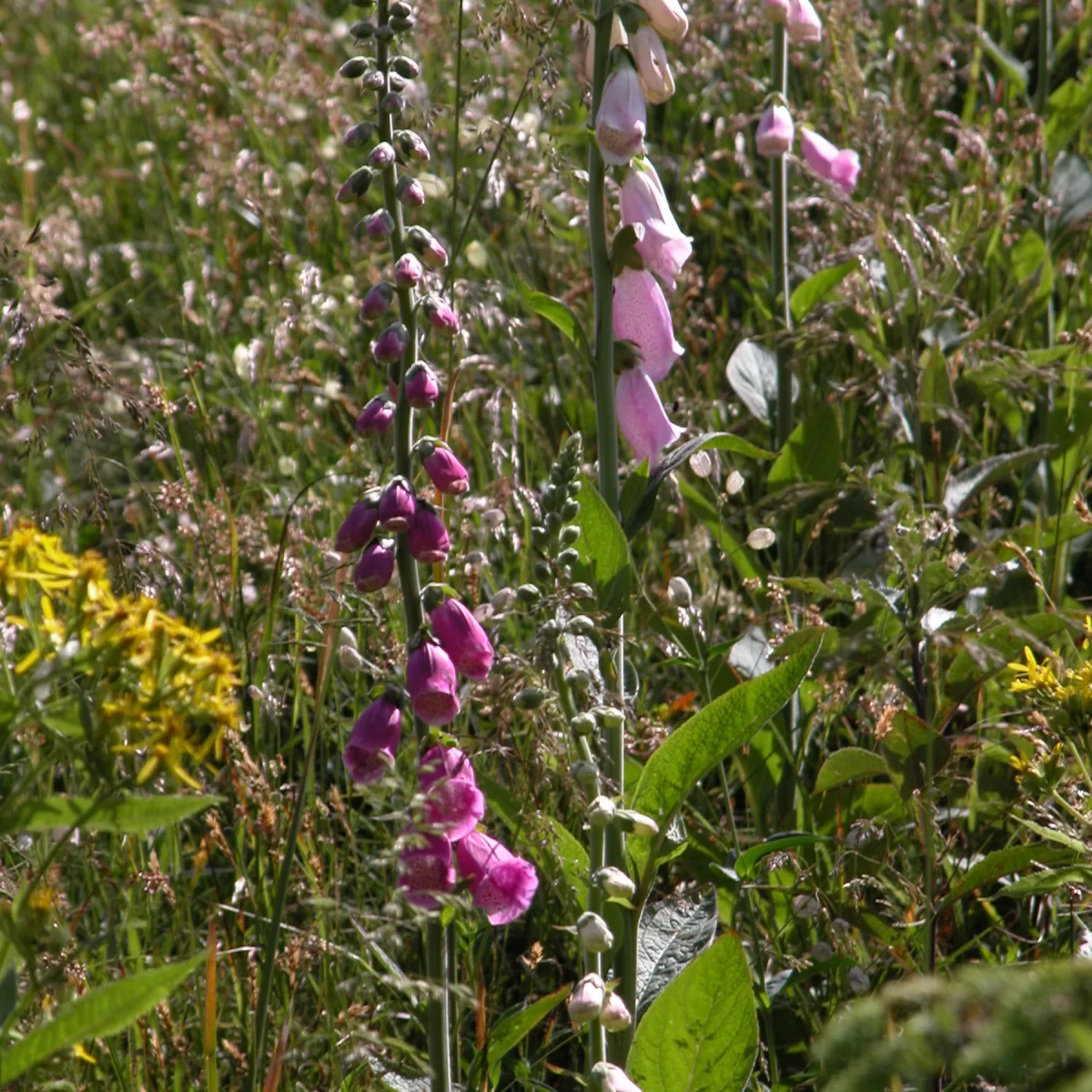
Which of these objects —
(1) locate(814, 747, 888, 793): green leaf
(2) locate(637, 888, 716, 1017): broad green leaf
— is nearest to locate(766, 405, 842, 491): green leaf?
(1) locate(814, 747, 888, 793): green leaf

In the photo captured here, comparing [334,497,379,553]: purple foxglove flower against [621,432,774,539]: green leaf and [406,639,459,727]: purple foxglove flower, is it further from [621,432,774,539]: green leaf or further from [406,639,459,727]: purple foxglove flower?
[621,432,774,539]: green leaf

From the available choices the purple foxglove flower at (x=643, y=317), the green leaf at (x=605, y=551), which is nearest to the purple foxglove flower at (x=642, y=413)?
the purple foxglove flower at (x=643, y=317)

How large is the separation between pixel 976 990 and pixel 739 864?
102cm

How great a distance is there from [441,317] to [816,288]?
4.72 feet

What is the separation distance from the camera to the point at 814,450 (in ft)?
8.11

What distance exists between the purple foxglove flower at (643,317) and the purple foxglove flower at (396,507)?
526 mm

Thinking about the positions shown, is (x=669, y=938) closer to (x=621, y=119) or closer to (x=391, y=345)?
(x=391, y=345)

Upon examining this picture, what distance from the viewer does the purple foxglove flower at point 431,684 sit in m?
1.40

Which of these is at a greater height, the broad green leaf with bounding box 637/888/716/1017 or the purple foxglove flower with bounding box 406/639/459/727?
the purple foxglove flower with bounding box 406/639/459/727

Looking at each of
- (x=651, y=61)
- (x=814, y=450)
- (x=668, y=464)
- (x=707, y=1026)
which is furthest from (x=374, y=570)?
(x=814, y=450)

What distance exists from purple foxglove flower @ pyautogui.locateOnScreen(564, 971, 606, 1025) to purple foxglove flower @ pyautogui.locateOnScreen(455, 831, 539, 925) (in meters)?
0.10

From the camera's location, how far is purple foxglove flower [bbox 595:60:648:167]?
65.8 inches

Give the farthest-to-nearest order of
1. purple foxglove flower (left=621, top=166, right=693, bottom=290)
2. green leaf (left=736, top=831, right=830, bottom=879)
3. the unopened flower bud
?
purple foxglove flower (left=621, top=166, right=693, bottom=290) < green leaf (left=736, top=831, right=830, bottom=879) < the unopened flower bud

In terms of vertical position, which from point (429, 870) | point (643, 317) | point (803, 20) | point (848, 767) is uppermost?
point (803, 20)
